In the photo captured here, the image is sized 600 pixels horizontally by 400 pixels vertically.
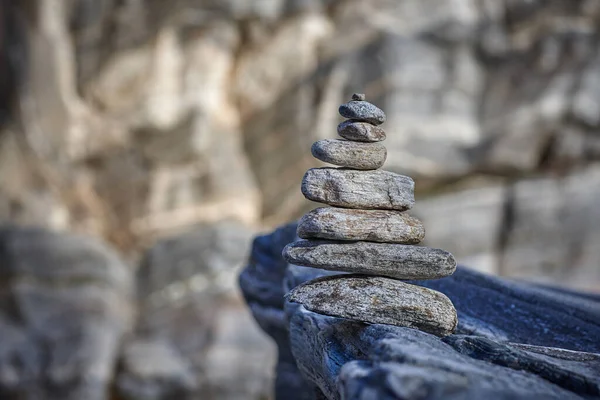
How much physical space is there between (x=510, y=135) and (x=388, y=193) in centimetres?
1129

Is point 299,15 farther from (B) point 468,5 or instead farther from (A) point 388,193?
(A) point 388,193

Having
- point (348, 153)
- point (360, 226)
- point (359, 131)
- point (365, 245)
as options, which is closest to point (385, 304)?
point (365, 245)

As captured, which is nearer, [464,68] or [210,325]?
[210,325]

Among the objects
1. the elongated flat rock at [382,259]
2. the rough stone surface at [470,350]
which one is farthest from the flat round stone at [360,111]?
the rough stone surface at [470,350]

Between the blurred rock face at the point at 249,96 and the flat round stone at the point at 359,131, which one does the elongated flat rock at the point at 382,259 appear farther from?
the blurred rock face at the point at 249,96

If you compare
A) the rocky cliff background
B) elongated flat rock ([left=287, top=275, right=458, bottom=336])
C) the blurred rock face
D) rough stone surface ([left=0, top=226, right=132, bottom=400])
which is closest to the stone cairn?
elongated flat rock ([left=287, top=275, right=458, bottom=336])

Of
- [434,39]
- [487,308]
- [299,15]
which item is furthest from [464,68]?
[487,308]

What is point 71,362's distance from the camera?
1295cm

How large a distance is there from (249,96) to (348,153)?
41.7 ft

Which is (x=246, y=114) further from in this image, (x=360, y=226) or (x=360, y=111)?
(x=360, y=226)

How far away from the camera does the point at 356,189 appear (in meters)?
4.43

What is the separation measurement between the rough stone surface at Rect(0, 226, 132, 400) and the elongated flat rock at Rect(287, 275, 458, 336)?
1017 centimetres

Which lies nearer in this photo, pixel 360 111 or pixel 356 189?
pixel 356 189

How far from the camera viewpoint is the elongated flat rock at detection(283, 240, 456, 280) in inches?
167
